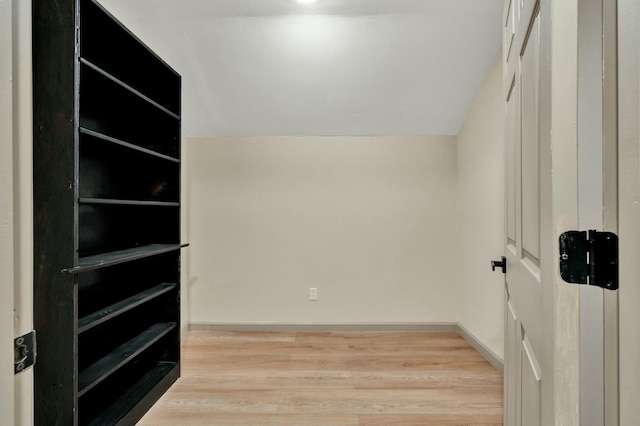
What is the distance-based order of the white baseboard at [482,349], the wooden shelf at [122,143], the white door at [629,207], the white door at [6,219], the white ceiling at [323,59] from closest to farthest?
the white door at [629,207], the white door at [6,219], the wooden shelf at [122,143], the white ceiling at [323,59], the white baseboard at [482,349]

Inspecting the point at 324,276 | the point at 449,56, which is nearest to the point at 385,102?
the point at 449,56

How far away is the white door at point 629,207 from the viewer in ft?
1.61

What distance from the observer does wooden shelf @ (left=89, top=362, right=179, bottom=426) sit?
5.97ft

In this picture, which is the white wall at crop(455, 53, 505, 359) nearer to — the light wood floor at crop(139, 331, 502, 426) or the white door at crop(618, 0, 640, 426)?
the light wood floor at crop(139, 331, 502, 426)

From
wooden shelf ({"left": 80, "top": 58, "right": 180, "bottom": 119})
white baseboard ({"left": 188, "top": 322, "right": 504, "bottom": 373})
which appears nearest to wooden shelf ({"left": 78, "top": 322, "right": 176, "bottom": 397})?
white baseboard ({"left": 188, "top": 322, "right": 504, "bottom": 373})

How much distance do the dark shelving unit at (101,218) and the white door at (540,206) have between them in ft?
5.17

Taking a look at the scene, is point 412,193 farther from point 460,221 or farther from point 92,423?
point 92,423

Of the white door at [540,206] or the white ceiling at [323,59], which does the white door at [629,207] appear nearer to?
the white door at [540,206]

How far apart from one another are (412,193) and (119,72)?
2.45 metres

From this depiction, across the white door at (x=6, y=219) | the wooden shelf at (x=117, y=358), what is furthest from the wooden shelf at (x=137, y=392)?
the white door at (x=6, y=219)

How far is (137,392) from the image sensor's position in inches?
80.4

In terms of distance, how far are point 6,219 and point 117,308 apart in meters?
1.39

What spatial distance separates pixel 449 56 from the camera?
2535mm

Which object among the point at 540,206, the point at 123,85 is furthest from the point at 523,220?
the point at 123,85
